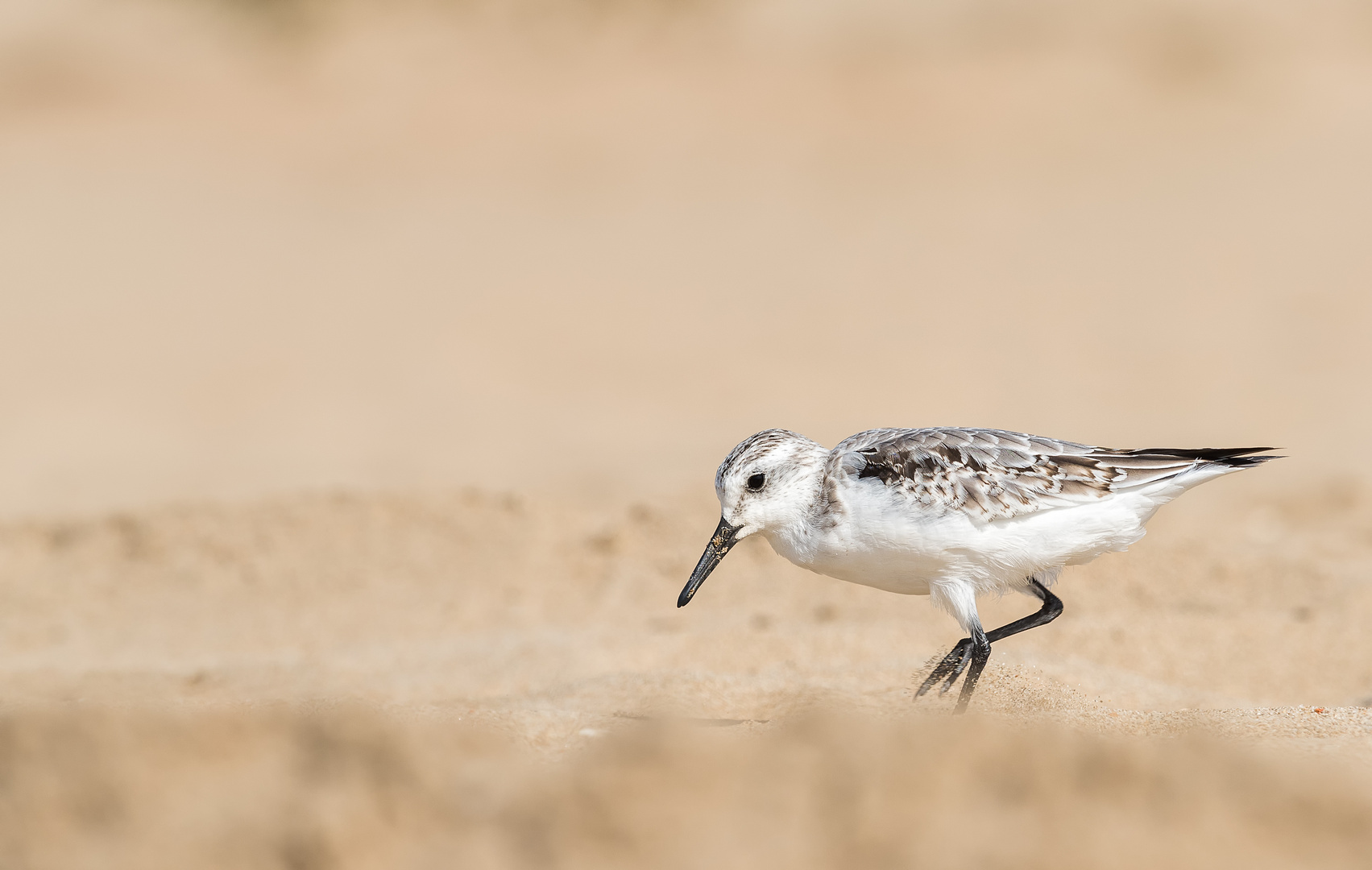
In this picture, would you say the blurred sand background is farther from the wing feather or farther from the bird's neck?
the wing feather

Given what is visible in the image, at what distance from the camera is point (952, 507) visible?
477 centimetres

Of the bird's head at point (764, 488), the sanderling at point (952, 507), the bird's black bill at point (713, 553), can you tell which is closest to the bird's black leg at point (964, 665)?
the sanderling at point (952, 507)

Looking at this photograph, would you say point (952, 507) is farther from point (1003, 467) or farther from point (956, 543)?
point (1003, 467)

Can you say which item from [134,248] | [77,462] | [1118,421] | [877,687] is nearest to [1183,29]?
[1118,421]

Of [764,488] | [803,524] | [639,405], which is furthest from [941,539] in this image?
[639,405]

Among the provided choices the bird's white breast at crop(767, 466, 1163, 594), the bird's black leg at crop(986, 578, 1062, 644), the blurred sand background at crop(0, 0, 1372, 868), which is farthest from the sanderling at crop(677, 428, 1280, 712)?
the blurred sand background at crop(0, 0, 1372, 868)

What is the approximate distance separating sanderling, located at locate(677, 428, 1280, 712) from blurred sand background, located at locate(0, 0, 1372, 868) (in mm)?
473

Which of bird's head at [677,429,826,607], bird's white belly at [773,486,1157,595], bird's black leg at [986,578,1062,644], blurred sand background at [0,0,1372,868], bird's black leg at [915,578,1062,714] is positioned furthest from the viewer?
bird's black leg at [986,578,1062,644]

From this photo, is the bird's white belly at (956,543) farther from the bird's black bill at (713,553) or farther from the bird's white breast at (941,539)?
the bird's black bill at (713,553)

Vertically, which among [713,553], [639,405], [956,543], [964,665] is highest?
[956,543]

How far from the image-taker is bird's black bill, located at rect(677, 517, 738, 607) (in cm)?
506

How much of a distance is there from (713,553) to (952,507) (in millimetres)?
960

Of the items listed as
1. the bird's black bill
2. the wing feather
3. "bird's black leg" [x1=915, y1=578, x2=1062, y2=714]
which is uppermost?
the wing feather

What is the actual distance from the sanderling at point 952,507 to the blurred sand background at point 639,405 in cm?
47
